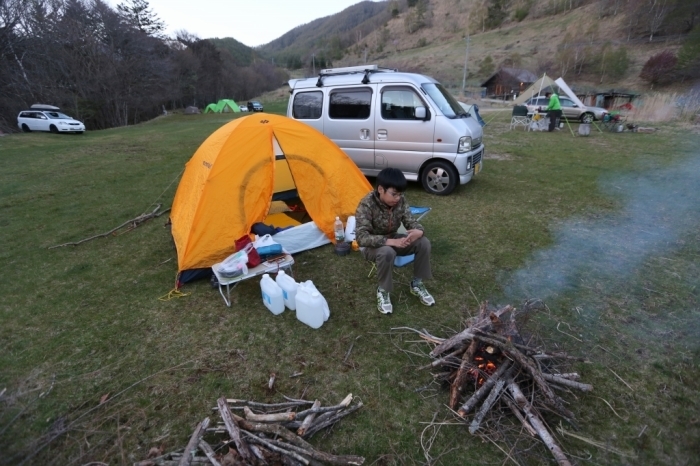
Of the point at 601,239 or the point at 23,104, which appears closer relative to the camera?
the point at 601,239

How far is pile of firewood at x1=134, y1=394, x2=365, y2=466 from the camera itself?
2092 mm

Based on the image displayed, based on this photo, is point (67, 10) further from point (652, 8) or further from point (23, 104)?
point (652, 8)

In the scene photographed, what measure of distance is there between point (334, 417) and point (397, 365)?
718 mm

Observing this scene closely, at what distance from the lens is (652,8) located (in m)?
46.8

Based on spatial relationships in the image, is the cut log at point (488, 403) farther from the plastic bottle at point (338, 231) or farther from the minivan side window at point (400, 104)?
the minivan side window at point (400, 104)

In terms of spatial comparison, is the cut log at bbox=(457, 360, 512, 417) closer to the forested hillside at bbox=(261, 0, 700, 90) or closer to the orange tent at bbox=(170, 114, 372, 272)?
the orange tent at bbox=(170, 114, 372, 272)

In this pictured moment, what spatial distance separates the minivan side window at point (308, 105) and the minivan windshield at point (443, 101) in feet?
7.09

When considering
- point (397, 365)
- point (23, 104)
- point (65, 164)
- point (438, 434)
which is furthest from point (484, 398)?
point (23, 104)

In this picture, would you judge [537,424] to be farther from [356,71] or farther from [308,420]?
[356,71]

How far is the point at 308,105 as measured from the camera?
735cm

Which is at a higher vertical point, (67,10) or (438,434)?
(67,10)

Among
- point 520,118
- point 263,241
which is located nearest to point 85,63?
point 520,118

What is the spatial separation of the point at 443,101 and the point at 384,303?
4.62 meters

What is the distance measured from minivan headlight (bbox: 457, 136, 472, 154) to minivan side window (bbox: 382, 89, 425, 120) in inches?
37.6
